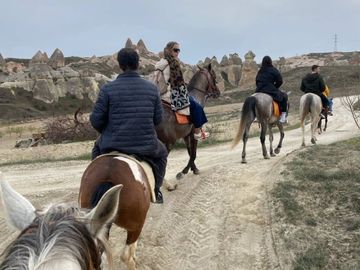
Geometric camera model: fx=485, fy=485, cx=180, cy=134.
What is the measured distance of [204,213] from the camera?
8.38 meters

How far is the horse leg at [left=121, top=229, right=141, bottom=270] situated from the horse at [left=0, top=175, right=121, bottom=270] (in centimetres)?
250

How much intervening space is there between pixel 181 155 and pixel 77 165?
3.20m

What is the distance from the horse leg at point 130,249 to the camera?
540cm

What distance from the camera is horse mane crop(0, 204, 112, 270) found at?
6.95 ft

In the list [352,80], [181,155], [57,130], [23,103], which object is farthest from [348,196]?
[23,103]

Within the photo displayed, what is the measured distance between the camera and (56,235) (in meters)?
2.29

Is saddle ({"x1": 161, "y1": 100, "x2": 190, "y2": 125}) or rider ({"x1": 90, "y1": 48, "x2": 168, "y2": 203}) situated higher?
rider ({"x1": 90, "y1": 48, "x2": 168, "y2": 203})

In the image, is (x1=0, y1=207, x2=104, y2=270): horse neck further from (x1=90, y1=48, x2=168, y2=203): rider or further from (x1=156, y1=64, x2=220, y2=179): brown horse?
(x1=156, y1=64, x2=220, y2=179): brown horse

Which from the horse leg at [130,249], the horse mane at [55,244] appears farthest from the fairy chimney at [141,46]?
the horse mane at [55,244]

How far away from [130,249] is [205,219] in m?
2.70

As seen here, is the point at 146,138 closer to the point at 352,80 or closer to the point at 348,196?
the point at 348,196

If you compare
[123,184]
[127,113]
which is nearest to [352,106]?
[127,113]

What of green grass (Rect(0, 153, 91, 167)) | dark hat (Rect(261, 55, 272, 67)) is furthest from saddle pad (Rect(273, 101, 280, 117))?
green grass (Rect(0, 153, 91, 167))

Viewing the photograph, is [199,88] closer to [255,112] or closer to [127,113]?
[255,112]
